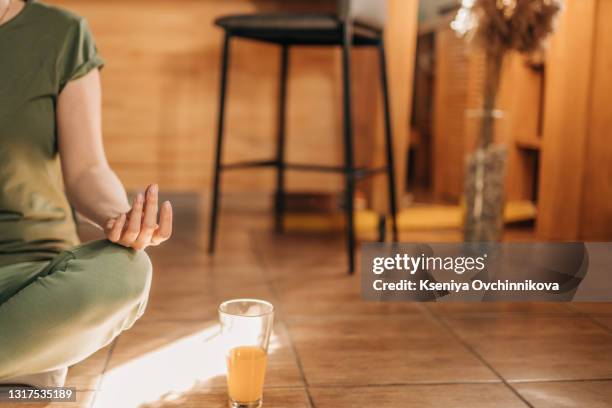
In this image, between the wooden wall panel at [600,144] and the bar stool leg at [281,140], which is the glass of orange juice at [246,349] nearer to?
the bar stool leg at [281,140]

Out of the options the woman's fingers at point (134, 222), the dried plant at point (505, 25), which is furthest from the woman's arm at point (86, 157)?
the dried plant at point (505, 25)

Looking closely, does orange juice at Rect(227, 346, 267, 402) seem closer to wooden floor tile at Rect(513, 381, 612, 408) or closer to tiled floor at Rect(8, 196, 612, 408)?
tiled floor at Rect(8, 196, 612, 408)

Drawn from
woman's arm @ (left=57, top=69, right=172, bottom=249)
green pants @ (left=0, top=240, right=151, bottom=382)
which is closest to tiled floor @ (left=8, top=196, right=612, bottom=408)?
green pants @ (left=0, top=240, right=151, bottom=382)

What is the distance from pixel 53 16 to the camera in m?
1.20

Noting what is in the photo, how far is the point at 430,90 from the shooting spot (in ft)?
13.5

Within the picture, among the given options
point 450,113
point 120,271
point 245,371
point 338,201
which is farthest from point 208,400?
point 450,113

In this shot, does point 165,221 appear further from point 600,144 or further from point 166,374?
point 600,144

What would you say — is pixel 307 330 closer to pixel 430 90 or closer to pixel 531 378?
pixel 531 378

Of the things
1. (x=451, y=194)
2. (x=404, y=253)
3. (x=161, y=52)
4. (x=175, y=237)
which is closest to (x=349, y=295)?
(x=404, y=253)

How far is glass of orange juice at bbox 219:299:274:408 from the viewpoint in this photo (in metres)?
1.06

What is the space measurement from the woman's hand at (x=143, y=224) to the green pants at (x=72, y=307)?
0.03 meters

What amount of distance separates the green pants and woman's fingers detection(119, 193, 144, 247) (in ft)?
0.12

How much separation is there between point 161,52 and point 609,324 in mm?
1649

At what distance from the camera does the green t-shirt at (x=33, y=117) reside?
1.16 m
